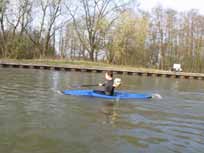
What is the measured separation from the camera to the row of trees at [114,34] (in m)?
59.2

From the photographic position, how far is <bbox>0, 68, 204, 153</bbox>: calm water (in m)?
9.58

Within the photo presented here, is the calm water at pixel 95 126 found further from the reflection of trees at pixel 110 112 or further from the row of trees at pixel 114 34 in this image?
the row of trees at pixel 114 34

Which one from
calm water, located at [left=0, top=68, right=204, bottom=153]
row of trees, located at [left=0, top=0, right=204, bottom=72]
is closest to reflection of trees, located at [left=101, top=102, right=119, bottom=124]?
calm water, located at [left=0, top=68, right=204, bottom=153]

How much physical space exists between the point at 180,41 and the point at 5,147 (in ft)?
188

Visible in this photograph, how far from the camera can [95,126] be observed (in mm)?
11992

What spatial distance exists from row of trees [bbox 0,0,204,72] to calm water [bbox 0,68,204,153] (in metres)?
42.3

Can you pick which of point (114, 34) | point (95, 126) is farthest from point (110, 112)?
point (114, 34)

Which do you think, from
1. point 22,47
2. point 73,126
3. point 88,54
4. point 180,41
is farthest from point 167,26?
point 73,126

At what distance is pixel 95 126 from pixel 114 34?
164ft

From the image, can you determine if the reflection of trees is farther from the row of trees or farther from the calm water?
the row of trees

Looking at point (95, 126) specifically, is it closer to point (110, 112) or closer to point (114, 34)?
point (110, 112)

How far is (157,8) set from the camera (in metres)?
63.4

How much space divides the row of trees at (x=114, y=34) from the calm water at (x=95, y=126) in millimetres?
42335

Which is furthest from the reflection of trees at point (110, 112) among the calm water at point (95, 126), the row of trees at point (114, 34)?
the row of trees at point (114, 34)
